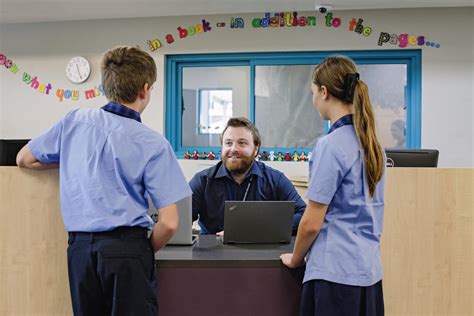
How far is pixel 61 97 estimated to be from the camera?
4887 millimetres

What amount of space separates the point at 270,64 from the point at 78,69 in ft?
6.11

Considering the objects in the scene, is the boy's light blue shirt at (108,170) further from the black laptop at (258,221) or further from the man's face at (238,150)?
the man's face at (238,150)

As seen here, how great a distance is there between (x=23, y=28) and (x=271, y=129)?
2683 millimetres

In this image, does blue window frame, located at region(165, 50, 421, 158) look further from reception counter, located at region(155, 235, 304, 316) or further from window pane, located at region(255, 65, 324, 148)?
reception counter, located at region(155, 235, 304, 316)

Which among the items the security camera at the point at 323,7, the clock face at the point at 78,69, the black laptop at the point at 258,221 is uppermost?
the security camera at the point at 323,7

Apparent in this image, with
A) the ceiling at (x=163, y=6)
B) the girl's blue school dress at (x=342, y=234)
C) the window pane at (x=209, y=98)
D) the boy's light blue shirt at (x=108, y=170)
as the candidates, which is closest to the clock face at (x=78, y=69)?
the ceiling at (x=163, y=6)

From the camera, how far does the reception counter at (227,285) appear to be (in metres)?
1.58

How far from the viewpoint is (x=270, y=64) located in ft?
15.3

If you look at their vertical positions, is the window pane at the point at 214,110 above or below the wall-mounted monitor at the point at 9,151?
above

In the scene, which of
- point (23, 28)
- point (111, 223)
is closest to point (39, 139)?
point (111, 223)

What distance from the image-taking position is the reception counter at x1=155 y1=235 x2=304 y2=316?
5.20ft

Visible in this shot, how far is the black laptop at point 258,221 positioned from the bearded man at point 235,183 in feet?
1.80

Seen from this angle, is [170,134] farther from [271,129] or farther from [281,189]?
[281,189]

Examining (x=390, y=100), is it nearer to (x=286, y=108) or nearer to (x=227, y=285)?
(x=286, y=108)
